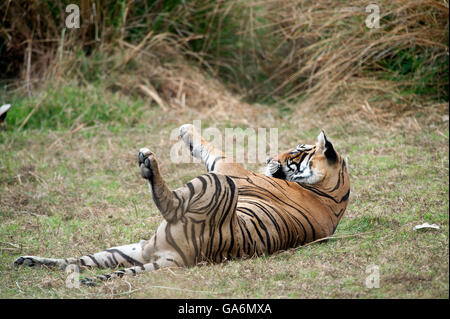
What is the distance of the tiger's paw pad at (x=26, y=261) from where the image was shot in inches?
140

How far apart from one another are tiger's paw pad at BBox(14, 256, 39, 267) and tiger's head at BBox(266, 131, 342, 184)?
1787 millimetres

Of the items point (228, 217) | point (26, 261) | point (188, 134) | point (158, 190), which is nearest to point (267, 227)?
point (228, 217)

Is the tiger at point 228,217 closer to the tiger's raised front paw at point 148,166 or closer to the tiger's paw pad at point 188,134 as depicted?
the tiger's raised front paw at point 148,166

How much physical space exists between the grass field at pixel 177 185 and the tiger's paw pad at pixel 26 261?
0.04 m

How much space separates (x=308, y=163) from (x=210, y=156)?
762mm

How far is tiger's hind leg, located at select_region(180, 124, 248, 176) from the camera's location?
14.3 feet

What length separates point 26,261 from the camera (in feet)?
11.7

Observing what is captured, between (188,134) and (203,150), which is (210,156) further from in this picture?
(188,134)

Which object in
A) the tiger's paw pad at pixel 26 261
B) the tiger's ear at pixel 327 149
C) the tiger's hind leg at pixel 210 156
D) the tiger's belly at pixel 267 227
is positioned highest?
the tiger's ear at pixel 327 149

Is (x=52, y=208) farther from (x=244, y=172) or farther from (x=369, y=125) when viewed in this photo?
(x=369, y=125)

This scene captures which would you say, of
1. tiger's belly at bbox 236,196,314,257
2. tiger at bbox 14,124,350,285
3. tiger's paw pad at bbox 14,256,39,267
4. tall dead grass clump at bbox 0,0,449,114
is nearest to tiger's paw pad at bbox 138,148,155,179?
tiger at bbox 14,124,350,285

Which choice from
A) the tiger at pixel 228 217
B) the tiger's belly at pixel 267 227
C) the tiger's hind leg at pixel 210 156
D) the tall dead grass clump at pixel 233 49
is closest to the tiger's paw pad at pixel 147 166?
the tiger at pixel 228 217

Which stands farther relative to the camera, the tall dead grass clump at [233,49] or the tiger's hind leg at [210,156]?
the tall dead grass clump at [233,49]
